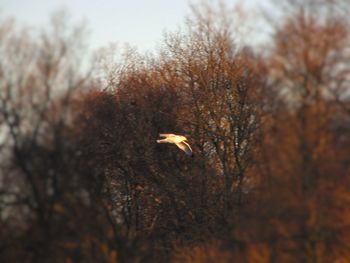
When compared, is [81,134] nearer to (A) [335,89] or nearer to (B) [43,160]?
(B) [43,160]

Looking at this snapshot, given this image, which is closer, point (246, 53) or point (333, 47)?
point (333, 47)

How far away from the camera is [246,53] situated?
38.0 metres

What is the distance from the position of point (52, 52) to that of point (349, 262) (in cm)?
1190

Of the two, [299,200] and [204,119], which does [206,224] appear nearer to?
[204,119]

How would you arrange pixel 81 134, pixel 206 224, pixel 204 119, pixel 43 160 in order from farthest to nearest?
pixel 204 119 < pixel 206 224 < pixel 81 134 < pixel 43 160

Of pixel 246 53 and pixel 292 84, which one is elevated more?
pixel 246 53

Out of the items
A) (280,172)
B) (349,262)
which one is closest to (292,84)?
(280,172)

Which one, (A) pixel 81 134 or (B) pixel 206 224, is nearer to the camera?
(A) pixel 81 134

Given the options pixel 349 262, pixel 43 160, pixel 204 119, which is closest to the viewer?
pixel 349 262

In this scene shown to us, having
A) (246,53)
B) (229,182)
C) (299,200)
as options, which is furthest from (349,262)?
(229,182)

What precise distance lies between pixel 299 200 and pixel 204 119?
19.0 metres

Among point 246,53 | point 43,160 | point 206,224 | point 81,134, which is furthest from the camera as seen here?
point 206,224

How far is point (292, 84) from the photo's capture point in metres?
27.4

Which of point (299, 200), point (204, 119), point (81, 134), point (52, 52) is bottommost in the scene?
point (299, 200)
